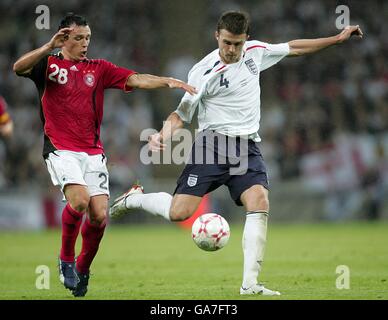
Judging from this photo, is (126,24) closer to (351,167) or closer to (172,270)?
(351,167)

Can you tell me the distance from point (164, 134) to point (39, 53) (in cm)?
140

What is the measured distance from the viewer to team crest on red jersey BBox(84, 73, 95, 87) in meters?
8.16

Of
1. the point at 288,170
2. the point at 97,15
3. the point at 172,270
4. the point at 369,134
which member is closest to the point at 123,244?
the point at 172,270

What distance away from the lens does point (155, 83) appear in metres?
8.12

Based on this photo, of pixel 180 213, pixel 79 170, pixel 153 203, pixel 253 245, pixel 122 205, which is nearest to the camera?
pixel 253 245

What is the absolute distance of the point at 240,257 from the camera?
12.4 meters

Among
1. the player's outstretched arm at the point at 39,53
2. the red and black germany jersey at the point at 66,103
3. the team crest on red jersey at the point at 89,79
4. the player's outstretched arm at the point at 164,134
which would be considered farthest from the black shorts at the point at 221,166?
the player's outstretched arm at the point at 39,53

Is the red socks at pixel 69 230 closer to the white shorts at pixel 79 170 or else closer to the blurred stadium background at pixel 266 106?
the white shorts at pixel 79 170

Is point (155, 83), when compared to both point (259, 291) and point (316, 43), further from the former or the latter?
point (259, 291)

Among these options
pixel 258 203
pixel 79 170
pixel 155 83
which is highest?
pixel 155 83

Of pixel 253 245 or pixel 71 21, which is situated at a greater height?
pixel 71 21

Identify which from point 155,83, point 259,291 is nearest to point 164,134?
point 155,83

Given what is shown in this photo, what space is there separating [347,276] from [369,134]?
10.8m
